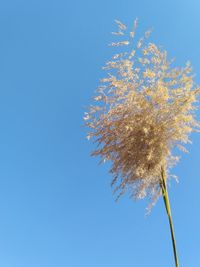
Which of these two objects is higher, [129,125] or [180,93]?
[180,93]

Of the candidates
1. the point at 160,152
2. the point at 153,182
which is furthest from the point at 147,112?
the point at 153,182

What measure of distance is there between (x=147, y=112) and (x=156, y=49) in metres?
1.11

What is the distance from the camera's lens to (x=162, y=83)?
571cm

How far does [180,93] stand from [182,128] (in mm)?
527

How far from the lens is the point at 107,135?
5.68 metres

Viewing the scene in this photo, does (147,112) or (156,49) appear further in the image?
(156,49)

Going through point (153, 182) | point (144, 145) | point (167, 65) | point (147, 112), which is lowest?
point (153, 182)

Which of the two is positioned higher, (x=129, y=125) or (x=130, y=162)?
(x=129, y=125)

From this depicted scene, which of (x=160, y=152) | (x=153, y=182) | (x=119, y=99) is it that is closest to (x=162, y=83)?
(x=119, y=99)

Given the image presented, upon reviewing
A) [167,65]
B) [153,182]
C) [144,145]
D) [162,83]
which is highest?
[167,65]

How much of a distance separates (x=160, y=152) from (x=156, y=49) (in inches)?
65.3

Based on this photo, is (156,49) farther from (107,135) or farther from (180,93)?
(107,135)

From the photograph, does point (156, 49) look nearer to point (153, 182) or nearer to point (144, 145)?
point (144, 145)

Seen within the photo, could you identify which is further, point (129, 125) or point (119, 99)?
point (119, 99)
